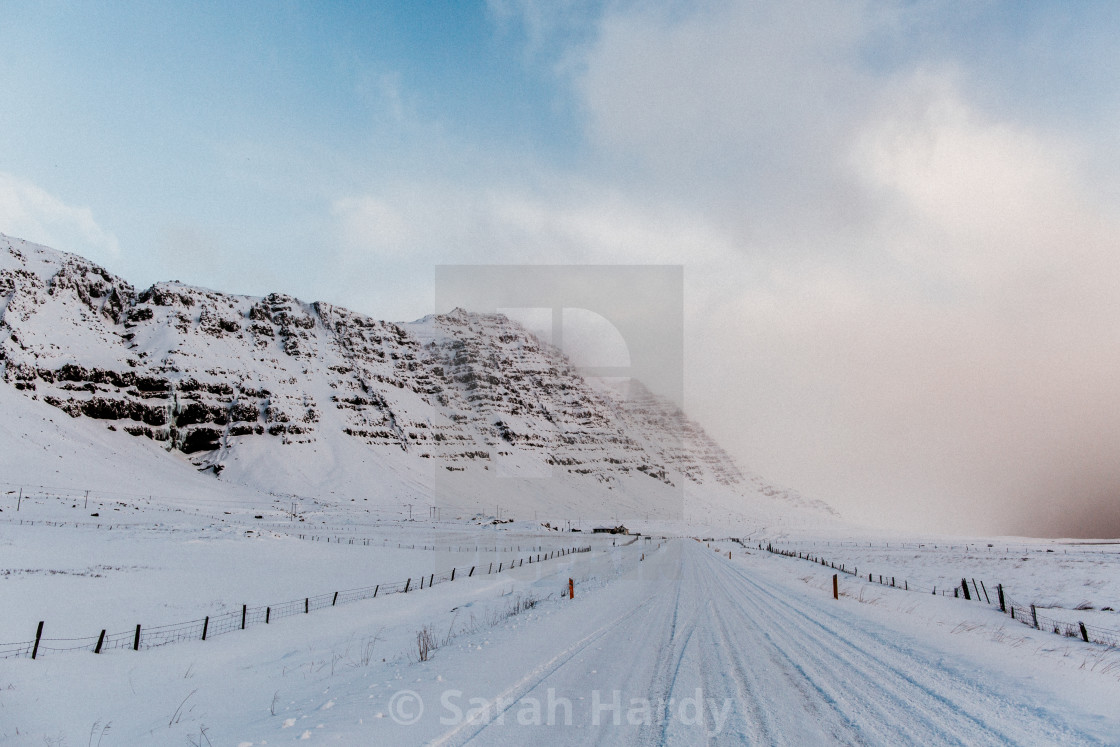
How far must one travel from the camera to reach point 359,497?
115 metres

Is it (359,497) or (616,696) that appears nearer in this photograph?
(616,696)

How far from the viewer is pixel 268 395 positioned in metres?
140

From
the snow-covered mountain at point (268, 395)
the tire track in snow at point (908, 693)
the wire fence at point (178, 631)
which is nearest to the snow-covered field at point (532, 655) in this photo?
the tire track in snow at point (908, 693)

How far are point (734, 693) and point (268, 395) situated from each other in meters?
155

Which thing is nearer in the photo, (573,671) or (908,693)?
(908,693)

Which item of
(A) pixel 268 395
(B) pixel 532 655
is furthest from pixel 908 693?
(A) pixel 268 395

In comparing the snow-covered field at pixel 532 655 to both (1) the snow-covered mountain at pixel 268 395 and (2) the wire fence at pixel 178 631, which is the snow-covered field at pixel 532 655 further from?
(1) the snow-covered mountain at pixel 268 395

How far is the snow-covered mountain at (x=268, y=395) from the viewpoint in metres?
118

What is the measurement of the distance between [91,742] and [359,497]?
378 feet

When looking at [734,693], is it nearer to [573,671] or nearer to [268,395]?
[573,671]

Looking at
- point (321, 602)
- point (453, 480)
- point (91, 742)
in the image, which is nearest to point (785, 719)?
point (91, 742)

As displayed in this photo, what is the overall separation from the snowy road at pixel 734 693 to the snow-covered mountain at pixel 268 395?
118 m

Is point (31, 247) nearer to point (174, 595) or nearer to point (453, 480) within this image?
point (453, 480)

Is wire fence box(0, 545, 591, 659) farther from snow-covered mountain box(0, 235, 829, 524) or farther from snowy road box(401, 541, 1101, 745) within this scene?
snow-covered mountain box(0, 235, 829, 524)
